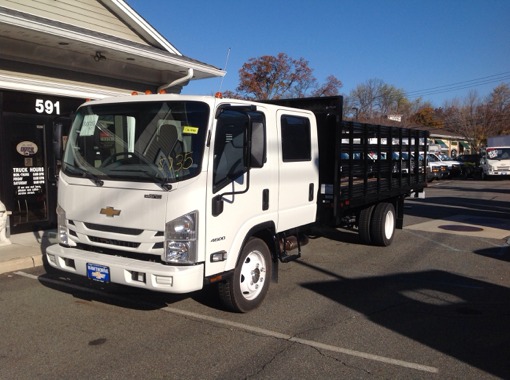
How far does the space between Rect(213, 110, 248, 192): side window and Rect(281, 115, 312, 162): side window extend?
3.32ft

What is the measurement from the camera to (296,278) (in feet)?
22.2

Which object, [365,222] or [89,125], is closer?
[89,125]

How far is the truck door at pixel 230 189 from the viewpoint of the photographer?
14.8 ft

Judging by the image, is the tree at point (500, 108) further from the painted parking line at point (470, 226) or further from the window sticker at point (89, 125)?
the window sticker at point (89, 125)

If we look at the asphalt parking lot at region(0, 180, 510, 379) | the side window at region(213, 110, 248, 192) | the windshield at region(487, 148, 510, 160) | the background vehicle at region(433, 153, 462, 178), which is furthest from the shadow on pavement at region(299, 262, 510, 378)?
the background vehicle at region(433, 153, 462, 178)

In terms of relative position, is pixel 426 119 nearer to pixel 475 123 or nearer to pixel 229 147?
pixel 475 123

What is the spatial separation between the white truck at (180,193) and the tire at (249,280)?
1 cm

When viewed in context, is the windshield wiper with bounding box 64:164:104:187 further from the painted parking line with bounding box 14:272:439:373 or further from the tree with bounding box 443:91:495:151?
the tree with bounding box 443:91:495:151

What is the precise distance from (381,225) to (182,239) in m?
5.25

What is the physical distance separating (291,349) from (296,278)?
246cm

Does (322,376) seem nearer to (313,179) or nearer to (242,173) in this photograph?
(242,173)

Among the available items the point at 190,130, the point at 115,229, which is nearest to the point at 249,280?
the point at 115,229

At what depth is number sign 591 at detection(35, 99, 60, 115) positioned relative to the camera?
371 inches

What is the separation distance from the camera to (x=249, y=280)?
17.1 ft
